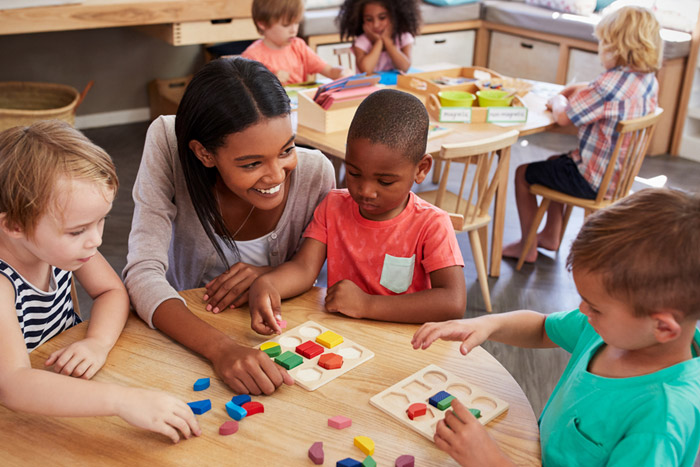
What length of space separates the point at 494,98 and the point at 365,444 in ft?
7.45

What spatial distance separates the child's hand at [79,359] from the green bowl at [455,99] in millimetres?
2113

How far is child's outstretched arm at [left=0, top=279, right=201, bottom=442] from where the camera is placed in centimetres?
101

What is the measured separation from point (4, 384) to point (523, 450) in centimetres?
80

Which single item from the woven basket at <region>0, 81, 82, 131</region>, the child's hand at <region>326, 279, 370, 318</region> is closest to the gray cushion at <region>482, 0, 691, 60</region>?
the woven basket at <region>0, 81, 82, 131</region>

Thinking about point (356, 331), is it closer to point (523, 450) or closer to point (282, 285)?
point (282, 285)

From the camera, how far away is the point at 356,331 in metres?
1.33

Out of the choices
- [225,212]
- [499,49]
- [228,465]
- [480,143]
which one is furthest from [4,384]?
[499,49]

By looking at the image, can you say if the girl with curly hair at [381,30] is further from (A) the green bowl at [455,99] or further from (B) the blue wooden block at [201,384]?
(B) the blue wooden block at [201,384]

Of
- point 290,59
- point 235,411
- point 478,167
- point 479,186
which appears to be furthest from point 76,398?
point 290,59

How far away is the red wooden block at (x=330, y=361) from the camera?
1.19 metres

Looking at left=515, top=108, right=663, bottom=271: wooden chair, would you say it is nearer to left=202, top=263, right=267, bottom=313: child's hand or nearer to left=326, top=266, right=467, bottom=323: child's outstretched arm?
left=326, top=266, right=467, bottom=323: child's outstretched arm

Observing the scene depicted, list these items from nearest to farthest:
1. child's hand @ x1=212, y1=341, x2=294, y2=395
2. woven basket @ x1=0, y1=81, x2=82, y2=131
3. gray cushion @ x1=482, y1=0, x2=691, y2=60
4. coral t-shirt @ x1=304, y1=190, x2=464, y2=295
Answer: child's hand @ x1=212, y1=341, x2=294, y2=395 → coral t-shirt @ x1=304, y1=190, x2=464, y2=295 → woven basket @ x1=0, y1=81, x2=82, y2=131 → gray cushion @ x1=482, y1=0, x2=691, y2=60

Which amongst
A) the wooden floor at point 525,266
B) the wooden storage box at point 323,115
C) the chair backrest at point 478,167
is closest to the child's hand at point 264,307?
the wooden floor at point 525,266

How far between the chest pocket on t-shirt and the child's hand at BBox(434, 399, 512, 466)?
49cm
